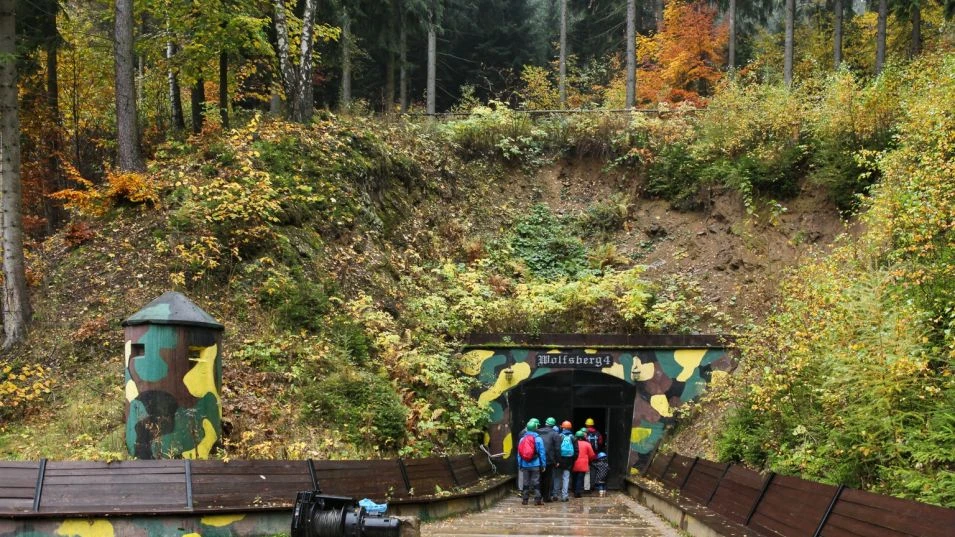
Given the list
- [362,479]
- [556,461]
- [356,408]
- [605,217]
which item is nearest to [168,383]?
[362,479]

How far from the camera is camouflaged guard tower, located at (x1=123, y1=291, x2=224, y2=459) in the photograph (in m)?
8.99

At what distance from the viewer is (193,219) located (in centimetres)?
1421

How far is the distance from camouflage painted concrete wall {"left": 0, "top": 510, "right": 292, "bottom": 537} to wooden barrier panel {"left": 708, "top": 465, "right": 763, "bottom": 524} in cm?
546

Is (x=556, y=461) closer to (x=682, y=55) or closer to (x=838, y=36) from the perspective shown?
(x=838, y=36)

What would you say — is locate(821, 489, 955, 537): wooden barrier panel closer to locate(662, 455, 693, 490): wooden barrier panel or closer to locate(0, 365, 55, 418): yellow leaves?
locate(662, 455, 693, 490): wooden barrier panel

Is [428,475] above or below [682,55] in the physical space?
below

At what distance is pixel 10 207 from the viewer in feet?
39.2

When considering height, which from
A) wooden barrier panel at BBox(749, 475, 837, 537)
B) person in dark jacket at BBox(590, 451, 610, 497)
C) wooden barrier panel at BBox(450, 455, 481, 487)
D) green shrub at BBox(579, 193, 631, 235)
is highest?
green shrub at BBox(579, 193, 631, 235)

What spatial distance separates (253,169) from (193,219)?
1934 millimetres

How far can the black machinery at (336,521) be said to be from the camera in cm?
576

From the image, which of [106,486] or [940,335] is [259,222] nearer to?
[106,486]

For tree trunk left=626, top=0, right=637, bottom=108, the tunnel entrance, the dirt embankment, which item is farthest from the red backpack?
tree trunk left=626, top=0, right=637, bottom=108

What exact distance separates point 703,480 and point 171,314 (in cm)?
787

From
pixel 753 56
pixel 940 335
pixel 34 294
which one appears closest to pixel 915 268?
pixel 940 335
